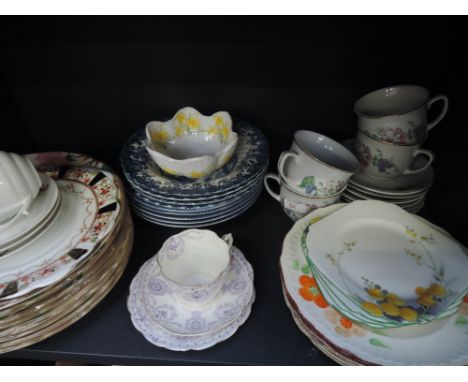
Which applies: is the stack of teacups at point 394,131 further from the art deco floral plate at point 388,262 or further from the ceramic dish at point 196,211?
the ceramic dish at point 196,211

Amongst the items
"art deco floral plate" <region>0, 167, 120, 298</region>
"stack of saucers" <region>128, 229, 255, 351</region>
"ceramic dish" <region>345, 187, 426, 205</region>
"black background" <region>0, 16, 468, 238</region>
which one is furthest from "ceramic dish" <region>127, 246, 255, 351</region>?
"black background" <region>0, 16, 468, 238</region>

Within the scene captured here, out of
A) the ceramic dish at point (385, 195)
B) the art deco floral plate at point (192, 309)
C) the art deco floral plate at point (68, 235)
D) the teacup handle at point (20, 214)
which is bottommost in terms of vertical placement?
the art deco floral plate at point (192, 309)

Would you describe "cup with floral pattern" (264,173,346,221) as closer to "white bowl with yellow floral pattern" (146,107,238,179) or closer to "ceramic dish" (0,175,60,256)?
"white bowl with yellow floral pattern" (146,107,238,179)

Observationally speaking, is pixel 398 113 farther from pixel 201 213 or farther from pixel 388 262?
pixel 201 213

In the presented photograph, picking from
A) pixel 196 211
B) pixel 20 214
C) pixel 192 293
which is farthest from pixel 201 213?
pixel 20 214

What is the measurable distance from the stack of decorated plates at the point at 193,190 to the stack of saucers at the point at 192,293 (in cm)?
4

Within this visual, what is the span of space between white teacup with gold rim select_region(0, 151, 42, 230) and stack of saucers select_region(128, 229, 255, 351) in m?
0.18

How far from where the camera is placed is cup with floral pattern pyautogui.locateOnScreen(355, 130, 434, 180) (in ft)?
1.83

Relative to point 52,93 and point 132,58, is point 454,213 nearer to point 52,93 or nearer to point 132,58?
point 132,58

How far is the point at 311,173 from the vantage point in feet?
1.76

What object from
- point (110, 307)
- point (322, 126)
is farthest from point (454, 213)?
point (110, 307)

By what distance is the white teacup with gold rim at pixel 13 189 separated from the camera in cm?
45

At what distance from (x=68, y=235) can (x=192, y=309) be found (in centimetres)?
19

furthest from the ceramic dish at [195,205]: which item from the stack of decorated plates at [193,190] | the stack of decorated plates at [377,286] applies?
the stack of decorated plates at [377,286]
